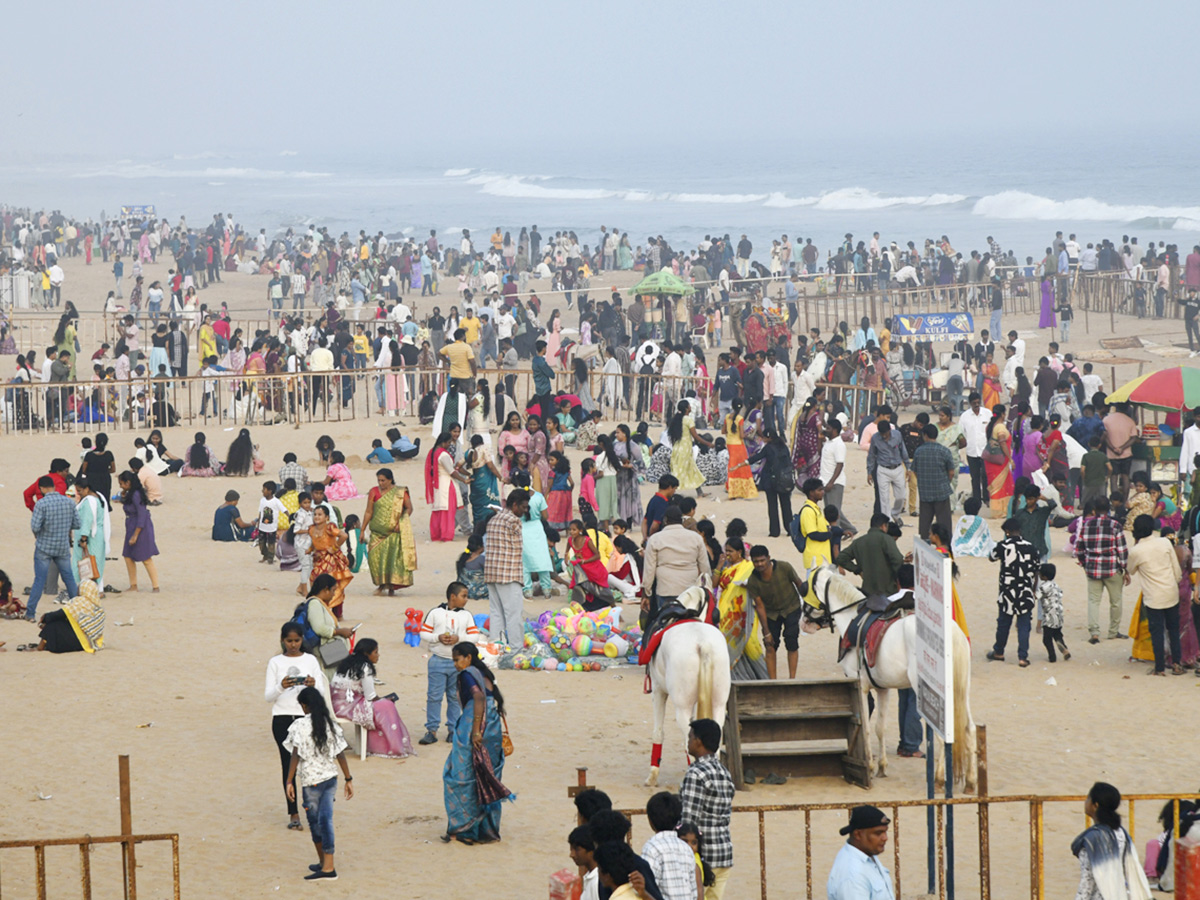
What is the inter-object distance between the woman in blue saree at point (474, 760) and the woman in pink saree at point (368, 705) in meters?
1.33

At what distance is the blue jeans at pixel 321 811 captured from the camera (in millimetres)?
7723

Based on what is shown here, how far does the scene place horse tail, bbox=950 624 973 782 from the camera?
345 inches

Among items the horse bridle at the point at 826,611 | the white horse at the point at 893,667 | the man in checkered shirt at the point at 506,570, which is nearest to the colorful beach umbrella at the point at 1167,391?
the man in checkered shirt at the point at 506,570

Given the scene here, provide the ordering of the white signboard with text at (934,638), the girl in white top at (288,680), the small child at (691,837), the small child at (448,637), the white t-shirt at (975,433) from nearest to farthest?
1. the small child at (691,837)
2. the white signboard with text at (934,638)
3. the girl in white top at (288,680)
4. the small child at (448,637)
5. the white t-shirt at (975,433)

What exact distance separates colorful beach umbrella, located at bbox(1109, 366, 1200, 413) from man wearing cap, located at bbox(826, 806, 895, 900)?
42.8ft

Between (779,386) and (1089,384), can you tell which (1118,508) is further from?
(779,386)

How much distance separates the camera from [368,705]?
9.72 meters

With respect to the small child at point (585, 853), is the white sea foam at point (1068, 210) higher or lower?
higher

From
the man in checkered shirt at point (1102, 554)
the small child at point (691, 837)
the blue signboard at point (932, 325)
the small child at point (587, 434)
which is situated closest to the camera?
the small child at point (691, 837)

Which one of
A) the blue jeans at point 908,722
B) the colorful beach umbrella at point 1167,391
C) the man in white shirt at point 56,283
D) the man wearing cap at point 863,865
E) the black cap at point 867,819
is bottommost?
the blue jeans at point 908,722

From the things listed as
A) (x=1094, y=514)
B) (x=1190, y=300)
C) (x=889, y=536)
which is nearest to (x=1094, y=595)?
(x=1094, y=514)

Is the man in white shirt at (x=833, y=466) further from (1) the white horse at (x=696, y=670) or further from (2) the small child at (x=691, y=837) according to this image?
(2) the small child at (x=691, y=837)

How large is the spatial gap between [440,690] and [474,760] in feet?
6.23

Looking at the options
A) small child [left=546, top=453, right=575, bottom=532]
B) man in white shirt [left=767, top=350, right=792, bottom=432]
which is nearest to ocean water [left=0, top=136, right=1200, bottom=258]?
man in white shirt [left=767, top=350, right=792, bottom=432]
